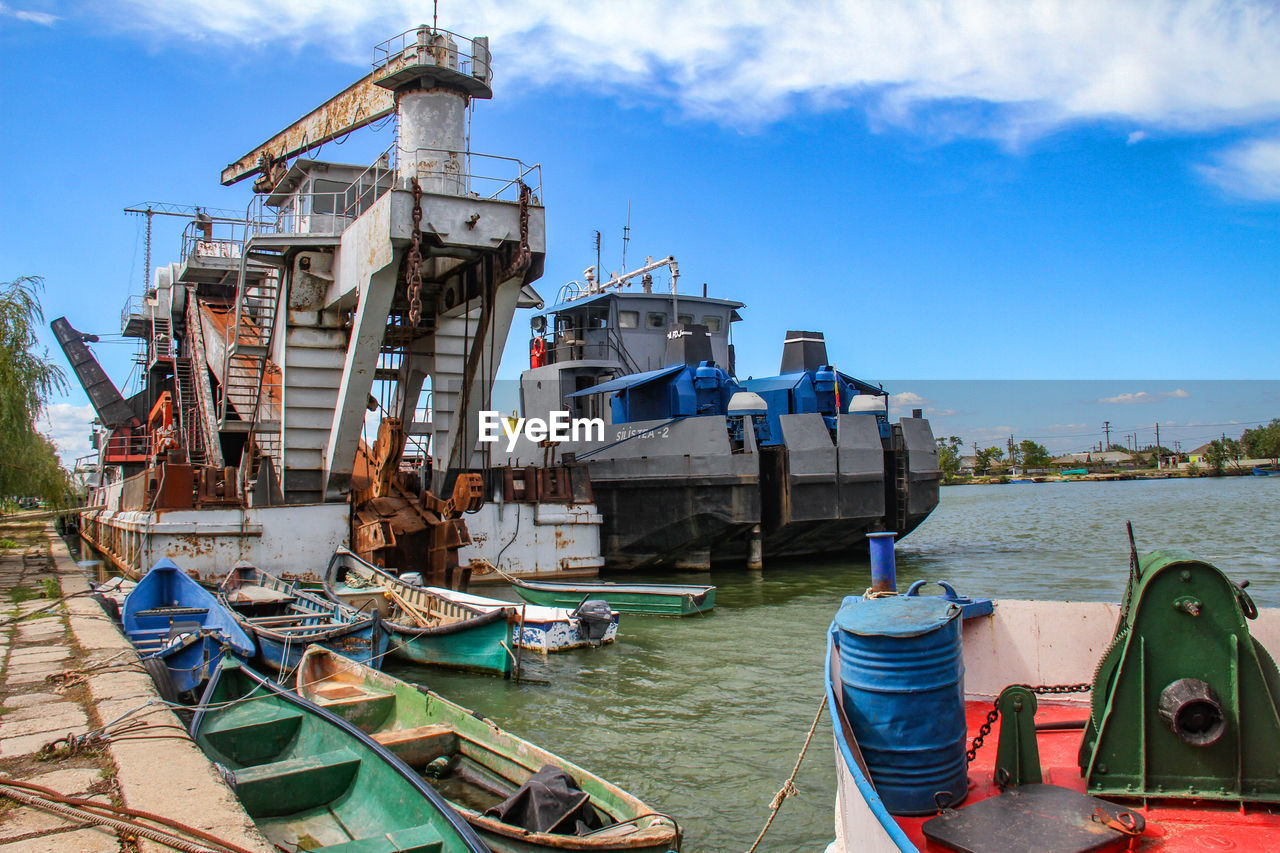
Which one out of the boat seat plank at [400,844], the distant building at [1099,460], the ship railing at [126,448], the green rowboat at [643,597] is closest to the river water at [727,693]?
the green rowboat at [643,597]

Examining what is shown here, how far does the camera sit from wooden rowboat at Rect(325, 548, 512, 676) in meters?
10.7

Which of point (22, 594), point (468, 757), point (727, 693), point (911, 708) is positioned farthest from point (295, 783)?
point (22, 594)

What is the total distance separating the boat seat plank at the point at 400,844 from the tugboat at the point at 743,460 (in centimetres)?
1477

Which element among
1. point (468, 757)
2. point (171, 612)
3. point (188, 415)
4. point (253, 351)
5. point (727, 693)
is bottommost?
point (727, 693)

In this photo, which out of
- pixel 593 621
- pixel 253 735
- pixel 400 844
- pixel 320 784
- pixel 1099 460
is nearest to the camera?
pixel 400 844

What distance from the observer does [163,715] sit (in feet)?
17.6

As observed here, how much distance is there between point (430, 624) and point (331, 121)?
1303 centimetres

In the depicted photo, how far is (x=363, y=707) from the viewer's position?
7262mm

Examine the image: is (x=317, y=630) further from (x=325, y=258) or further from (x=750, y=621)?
(x=325, y=258)

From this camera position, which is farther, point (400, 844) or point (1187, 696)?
point (400, 844)

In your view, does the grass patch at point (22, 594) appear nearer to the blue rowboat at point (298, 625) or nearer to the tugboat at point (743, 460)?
the blue rowboat at point (298, 625)

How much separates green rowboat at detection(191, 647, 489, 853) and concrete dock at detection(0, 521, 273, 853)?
50 centimetres

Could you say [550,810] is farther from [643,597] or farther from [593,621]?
[643,597]

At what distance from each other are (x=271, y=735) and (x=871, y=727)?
4348 millimetres
